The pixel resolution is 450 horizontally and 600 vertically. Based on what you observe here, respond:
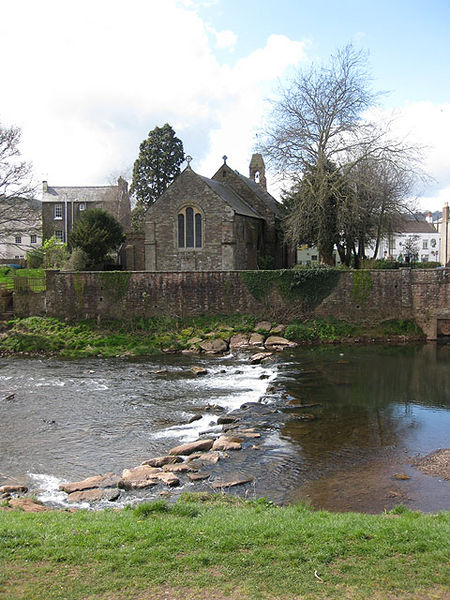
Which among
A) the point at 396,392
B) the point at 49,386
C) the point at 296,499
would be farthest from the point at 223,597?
the point at 49,386

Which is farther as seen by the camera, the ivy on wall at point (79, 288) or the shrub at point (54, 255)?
the shrub at point (54, 255)

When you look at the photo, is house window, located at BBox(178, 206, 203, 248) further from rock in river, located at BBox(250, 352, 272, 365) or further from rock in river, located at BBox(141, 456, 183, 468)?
rock in river, located at BBox(141, 456, 183, 468)

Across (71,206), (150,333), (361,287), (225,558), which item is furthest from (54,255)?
(225,558)

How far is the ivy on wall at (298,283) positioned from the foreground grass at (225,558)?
25.5m

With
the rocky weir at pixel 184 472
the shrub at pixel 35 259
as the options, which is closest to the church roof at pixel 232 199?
the shrub at pixel 35 259

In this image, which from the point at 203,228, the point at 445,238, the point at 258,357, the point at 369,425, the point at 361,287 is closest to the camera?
the point at 369,425

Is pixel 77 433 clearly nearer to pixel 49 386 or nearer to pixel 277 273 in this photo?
pixel 49 386

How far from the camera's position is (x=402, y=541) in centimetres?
660

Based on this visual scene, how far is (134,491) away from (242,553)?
4.90 metres

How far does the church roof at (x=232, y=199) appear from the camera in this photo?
41156mm

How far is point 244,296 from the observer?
3331cm

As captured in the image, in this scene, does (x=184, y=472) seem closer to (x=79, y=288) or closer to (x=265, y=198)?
(x=79, y=288)

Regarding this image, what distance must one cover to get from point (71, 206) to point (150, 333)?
37.5 metres

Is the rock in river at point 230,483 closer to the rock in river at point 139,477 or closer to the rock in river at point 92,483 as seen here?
the rock in river at point 139,477
